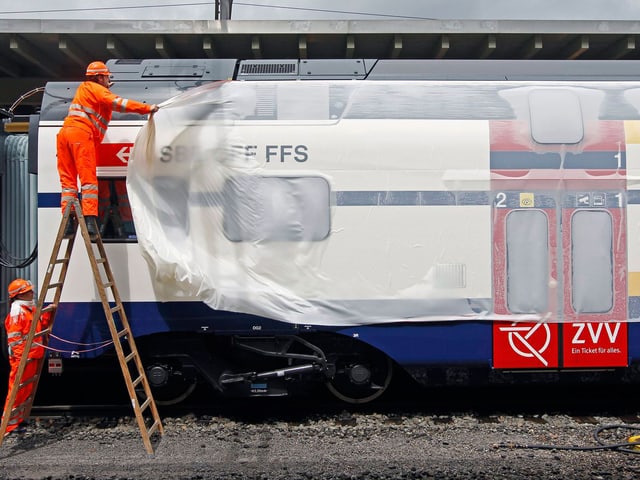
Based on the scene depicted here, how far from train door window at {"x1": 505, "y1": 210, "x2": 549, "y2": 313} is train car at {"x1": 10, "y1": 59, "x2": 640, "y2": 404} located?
0.04ft

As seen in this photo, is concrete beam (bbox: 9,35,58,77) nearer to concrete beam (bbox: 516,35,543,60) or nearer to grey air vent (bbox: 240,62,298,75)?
grey air vent (bbox: 240,62,298,75)

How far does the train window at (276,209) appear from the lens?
494cm

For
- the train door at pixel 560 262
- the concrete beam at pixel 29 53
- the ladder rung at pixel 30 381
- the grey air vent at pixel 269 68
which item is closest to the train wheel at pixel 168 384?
the ladder rung at pixel 30 381

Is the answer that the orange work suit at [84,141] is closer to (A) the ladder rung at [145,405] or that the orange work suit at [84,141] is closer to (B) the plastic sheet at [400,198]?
(B) the plastic sheet at [400,198]

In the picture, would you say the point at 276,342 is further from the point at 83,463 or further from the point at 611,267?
the point at 611,267

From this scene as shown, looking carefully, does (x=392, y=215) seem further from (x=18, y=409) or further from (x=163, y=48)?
(x=163, y=48)

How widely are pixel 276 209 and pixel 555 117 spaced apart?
260 cm

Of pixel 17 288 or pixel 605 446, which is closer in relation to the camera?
pixel 605 446

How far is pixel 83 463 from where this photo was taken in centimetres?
456

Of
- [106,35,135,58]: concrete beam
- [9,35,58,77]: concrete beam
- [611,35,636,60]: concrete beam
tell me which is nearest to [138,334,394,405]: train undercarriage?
[106,35,135,58]: concrete beam

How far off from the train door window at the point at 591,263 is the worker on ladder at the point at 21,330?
14.9 ft

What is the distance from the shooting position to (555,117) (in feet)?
16.8

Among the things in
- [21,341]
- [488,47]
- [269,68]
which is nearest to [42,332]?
[21,341]

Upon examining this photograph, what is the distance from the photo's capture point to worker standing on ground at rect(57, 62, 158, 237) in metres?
4.69
